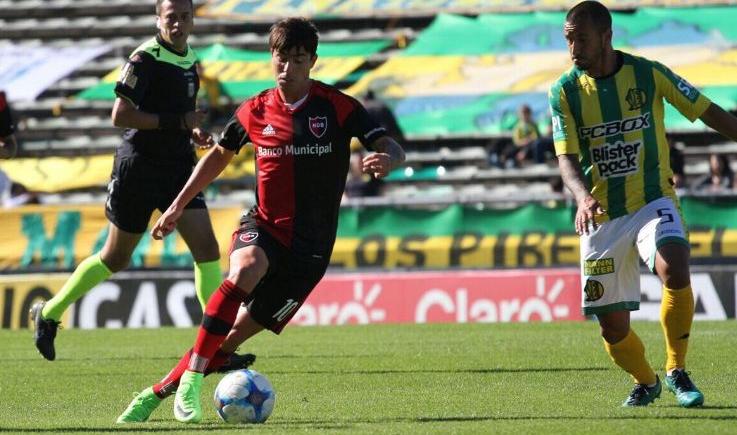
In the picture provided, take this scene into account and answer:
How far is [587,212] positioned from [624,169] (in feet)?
1.87

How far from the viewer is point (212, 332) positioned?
6680 millimetres

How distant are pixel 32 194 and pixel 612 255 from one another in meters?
14.3

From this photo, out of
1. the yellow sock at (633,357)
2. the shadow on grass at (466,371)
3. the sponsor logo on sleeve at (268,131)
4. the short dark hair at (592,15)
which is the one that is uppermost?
the short dark hair at (592,15)

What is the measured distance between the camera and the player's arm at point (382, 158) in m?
6.42

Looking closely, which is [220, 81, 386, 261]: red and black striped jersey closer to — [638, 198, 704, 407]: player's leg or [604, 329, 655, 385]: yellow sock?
[638, 198, 704, 407]: player's leg

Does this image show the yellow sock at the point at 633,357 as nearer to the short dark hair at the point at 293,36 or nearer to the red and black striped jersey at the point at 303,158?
the red and black striped jersey at the point at 303,158

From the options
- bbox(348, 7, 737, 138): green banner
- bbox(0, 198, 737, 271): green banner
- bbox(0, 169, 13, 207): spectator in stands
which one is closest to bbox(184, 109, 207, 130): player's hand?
bbox(0, 198, 737, 271): green banner

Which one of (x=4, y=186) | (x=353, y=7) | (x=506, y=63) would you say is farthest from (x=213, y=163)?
(x=353, y=7)

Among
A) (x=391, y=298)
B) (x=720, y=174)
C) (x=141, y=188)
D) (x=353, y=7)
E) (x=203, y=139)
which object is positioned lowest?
(x=391, y=298)

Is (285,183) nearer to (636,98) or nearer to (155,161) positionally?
(636,98)

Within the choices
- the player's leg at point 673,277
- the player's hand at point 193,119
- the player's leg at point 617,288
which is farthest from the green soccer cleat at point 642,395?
the player's hand at point 193,119

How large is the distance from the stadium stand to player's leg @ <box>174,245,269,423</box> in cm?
1298

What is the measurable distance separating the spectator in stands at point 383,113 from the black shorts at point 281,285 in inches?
520

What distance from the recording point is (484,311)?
49.9ft
